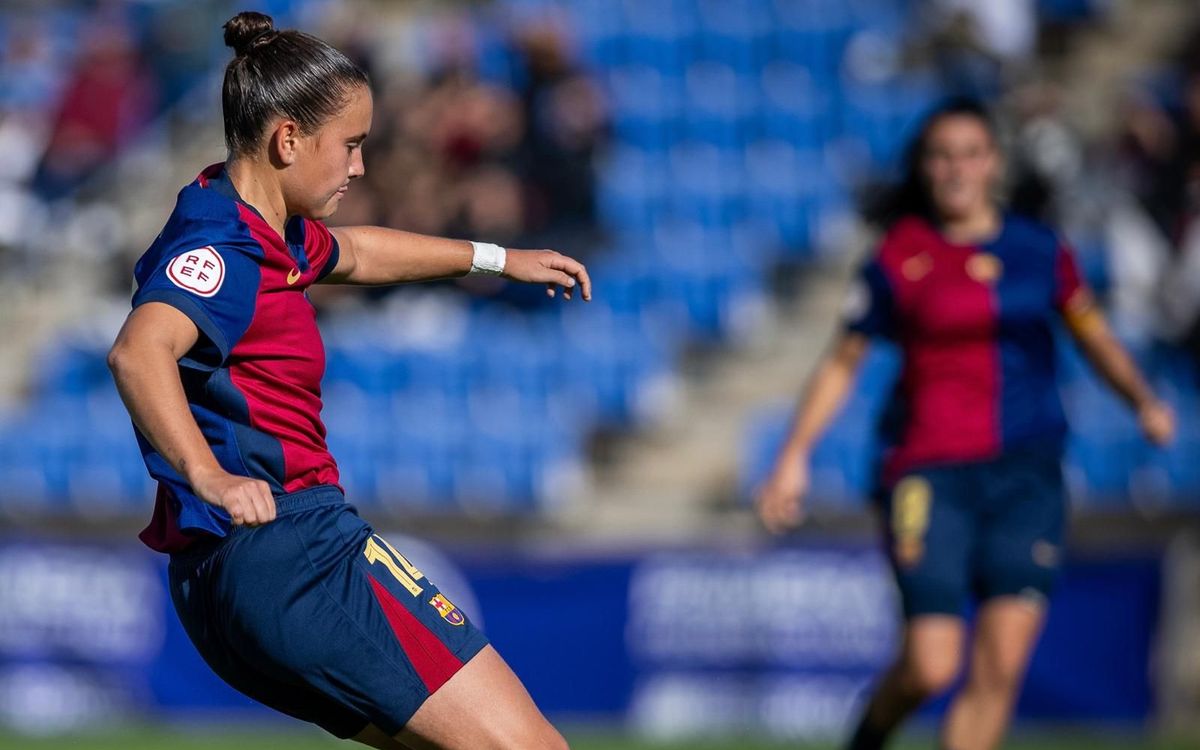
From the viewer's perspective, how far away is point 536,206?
1232 centimetres

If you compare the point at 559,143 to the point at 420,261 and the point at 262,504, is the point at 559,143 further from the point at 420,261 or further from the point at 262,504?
the point at 262,504

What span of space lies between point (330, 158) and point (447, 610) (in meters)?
1.00

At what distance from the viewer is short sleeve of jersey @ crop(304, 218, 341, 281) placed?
3828 mm

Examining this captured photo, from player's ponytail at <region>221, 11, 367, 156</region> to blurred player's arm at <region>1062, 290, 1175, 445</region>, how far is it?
3.28 meters

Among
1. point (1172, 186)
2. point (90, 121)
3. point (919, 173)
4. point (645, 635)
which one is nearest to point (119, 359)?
point (919, 173)

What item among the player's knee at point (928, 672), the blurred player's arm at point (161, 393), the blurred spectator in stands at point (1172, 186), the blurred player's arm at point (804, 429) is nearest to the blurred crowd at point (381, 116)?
the blurred spectator in stands at point (1172, 186)

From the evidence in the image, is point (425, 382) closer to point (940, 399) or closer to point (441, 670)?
point (940, 399)

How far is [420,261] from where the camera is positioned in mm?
4176

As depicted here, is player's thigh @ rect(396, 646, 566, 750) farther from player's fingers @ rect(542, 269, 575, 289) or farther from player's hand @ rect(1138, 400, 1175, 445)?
player's hand @ rect(1138, 400, 1175, 445)

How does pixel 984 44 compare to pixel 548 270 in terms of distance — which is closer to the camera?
pixel 548 270

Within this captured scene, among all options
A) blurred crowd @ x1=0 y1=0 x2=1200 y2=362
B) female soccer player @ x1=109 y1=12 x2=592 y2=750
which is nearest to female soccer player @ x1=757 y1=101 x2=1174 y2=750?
female soccer player @ x1=109 y1=12 x2=592 y2=750

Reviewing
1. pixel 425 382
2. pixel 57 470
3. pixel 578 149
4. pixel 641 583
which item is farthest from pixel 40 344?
pixel 641 583

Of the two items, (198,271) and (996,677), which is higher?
(198,271)

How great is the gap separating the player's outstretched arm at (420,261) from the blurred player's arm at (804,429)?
194 cm
